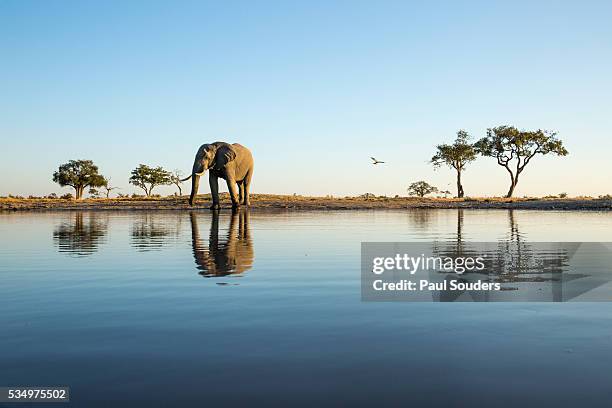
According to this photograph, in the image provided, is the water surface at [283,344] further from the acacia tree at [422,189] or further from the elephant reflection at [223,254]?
the acacia tree at [422,189]

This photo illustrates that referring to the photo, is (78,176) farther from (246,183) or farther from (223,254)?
(223,254)

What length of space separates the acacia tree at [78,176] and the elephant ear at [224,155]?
199 feet

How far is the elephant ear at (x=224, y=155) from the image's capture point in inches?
1798

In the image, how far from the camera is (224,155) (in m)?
45.8

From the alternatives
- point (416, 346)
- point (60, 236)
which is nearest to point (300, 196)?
point (60, 236)

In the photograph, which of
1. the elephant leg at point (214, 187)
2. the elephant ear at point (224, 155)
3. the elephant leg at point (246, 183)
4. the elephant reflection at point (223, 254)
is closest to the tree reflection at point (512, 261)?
the elephant reflection at point (223, 254)

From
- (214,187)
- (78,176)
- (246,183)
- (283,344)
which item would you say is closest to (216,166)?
(214,187)

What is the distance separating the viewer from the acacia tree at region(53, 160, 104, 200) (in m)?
98.8

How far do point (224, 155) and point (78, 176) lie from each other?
207ft

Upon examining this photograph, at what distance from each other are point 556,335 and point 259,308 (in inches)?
139

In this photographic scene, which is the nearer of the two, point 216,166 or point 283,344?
point 283,344

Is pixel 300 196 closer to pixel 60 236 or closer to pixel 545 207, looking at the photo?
pixel 545 207

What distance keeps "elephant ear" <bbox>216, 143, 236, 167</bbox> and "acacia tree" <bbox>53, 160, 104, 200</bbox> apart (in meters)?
60.7

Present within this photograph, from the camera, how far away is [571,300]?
7867 millimetres
